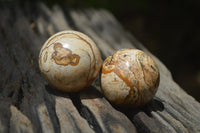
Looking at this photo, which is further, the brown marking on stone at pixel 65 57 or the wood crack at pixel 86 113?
the brown marking on stone at pixel 65 57

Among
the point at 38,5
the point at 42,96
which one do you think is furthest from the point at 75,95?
the point at 38,5

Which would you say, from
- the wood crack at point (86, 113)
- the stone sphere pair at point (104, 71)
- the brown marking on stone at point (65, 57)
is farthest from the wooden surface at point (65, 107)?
the brown marking on stone at point (65, 57)

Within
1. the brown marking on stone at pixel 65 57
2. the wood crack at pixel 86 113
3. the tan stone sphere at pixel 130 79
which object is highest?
the brown marking on stone at pixel 65 57

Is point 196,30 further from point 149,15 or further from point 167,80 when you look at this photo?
point 167,80

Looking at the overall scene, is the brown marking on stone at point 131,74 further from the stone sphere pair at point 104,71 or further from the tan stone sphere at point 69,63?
the tan stone sphere at point 69,63

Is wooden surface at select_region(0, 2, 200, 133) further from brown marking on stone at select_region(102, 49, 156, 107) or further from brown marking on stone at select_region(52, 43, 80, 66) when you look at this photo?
brown marking on stone at select_region(52, 43, 80, 66)

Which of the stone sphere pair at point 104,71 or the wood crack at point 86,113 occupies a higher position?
the stone sphere pair at point 104,71

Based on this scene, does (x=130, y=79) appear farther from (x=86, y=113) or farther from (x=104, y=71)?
(x=86, y=113)

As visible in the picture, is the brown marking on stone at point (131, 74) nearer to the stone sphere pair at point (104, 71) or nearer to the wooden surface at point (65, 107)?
the stone sphere pair at point (104, 71)
